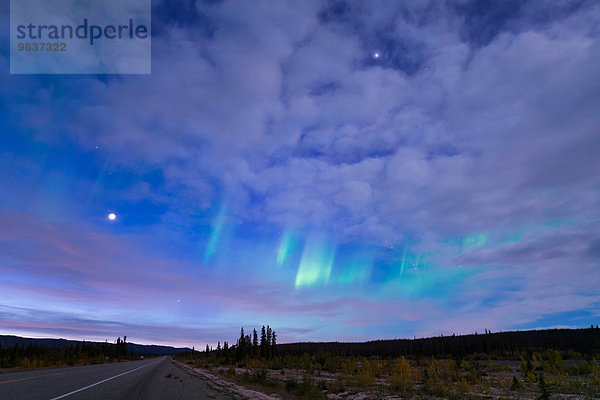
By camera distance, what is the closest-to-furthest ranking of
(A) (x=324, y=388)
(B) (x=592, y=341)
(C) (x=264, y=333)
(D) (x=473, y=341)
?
1. (A) (x=324, y=388)
2. (B) (x=592, y=341)
3. (C) (x=264, y=333)
4. (D) (x=473, y=341)

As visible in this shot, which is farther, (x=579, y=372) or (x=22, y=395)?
(x=579, y=372)

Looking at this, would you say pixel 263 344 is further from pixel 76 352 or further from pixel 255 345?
pixel 76 352

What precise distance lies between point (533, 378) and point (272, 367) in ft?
129

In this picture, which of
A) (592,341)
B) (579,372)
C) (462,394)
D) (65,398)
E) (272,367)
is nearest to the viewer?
(65,398)

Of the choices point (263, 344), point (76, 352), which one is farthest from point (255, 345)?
point (76, 352)

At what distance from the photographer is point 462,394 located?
16625 millimetres

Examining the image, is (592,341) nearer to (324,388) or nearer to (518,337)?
(518,337)

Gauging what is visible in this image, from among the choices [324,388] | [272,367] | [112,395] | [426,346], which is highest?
[112,395]

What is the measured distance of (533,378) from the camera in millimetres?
20656

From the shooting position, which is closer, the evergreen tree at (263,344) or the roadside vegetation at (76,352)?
the roadside vegetation at (76,352)

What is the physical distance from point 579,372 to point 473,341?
10038 centimetres

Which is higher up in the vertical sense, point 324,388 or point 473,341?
point 324,388

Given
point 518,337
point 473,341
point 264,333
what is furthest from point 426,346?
point 264,333

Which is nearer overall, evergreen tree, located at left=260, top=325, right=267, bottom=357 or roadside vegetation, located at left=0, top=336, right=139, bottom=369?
Result: roadside vegetation, located at left=0, top=336, right=139, bottom=369
